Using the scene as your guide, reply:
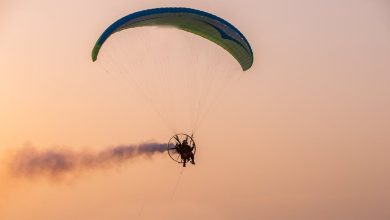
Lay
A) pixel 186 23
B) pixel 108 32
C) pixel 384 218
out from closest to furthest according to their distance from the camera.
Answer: pixel 108 32
pixel 186 23
pixel 384 218

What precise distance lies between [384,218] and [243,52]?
83.8m

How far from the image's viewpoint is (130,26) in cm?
2484

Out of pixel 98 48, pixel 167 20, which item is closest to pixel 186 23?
pixel 167 20

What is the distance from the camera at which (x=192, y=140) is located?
993 inches

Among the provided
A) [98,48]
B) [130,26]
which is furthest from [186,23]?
[98,48]

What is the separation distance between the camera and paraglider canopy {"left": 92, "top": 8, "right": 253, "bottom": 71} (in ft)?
79.0

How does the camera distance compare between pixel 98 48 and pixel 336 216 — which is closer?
pixel 98 48

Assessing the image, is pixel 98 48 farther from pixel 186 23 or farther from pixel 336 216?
pixel 336 216

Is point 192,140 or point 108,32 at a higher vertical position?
point 108,32

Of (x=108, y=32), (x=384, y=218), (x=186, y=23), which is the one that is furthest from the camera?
(x=384, y=218)

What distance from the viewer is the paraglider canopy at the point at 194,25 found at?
2409cm

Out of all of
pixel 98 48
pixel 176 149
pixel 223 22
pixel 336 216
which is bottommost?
pixel 176 149

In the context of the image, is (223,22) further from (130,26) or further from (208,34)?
(130,26)

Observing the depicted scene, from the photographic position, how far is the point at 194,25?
26.1 m
